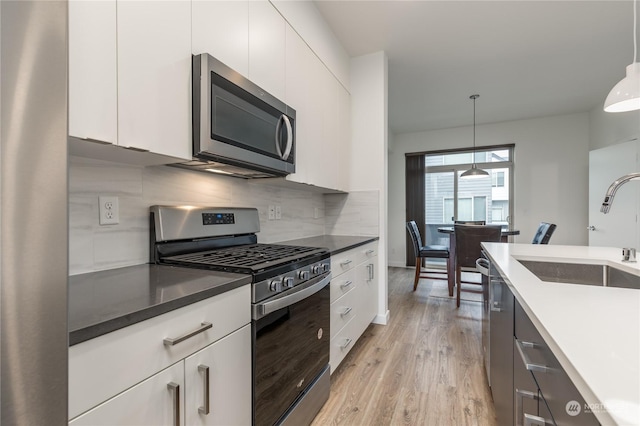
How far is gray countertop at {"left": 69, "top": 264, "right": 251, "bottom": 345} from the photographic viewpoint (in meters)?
0.66

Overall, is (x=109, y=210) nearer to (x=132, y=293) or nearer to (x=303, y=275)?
(x=132, y=293)

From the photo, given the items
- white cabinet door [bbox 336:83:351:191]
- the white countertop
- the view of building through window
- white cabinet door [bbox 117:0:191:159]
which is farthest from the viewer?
the view of building through window

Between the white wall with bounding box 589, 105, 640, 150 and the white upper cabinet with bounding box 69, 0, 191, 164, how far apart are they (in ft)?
16.4

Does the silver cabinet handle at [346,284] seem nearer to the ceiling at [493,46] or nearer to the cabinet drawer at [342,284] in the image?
the cabinet drawer at [342,284]

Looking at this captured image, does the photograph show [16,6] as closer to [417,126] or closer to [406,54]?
[406,54]

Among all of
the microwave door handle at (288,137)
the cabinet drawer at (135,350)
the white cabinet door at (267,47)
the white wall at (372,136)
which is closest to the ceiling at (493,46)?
the white wall at (372,136)

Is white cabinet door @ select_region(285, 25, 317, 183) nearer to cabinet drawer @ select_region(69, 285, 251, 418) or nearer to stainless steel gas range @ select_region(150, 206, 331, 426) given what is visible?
stainless steel gas range @ select_region(150, 206, 331, 426)

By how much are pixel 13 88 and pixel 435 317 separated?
344cm

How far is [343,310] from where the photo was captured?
2.00 metres

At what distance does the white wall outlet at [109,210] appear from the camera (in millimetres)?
1146

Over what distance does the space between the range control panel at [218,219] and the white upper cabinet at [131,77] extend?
0.41 m

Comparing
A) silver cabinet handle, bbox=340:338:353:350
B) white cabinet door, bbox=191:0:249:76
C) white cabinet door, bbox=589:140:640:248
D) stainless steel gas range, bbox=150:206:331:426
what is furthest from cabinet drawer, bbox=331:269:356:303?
white cabinet door, bbox=589:140:640:248

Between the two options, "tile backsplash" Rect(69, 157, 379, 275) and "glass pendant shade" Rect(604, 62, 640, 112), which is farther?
"glass pendant shade" Rect(604, 62, 640, 112)

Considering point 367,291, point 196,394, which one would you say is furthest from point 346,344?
point 196,394
